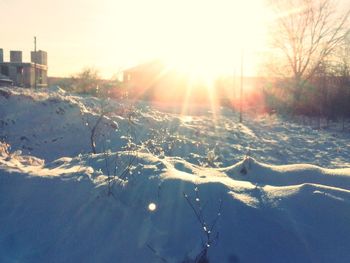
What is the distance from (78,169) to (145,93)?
26118 mm

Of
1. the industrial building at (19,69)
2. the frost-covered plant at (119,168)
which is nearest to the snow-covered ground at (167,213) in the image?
the frost-covered plant at (119,168)

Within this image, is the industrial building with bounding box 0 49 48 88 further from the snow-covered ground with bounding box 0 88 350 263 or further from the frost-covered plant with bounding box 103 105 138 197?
the snow-covered ground with bounding box 0 88 350 263

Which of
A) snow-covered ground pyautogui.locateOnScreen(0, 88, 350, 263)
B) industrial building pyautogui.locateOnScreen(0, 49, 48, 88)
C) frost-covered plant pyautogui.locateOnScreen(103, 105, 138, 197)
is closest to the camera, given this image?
snow-covered ground pyautogui.locateOnScreen(0, 88, 350, 263)

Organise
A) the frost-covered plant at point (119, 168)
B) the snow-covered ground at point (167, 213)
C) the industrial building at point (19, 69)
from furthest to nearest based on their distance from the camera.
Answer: the industrial building at point (19, 69) → the frost-covered plant at point (119, 168) → the snow-covered ground at point (167, 213)

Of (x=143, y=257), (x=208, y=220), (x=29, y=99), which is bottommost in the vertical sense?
(x=143, y=257)

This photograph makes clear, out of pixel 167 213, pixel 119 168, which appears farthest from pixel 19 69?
pixel 167 213

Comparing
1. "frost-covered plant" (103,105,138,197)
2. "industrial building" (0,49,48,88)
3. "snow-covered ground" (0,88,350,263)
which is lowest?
"snow-covered ground" (0,88,350,263)

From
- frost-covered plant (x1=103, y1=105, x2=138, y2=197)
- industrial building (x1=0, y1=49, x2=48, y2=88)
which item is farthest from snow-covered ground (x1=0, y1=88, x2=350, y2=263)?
industrial building (x1=0, y1=49, x2=48, y2=88)

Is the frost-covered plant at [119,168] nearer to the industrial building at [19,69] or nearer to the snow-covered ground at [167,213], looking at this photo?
the snow-covered ground at [167,213]

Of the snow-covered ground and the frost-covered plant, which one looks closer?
the snow-covered ground

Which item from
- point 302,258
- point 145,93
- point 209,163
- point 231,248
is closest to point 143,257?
point 231,248

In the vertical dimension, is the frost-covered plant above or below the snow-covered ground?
above

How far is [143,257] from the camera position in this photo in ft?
8.81

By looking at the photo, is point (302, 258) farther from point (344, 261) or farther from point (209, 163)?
point (209, 163)
